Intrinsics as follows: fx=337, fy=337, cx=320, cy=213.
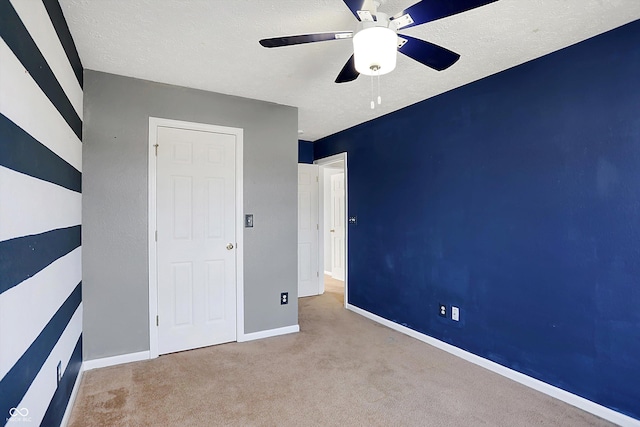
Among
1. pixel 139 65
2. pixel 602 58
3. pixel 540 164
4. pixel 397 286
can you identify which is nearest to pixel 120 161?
pixel 139 65

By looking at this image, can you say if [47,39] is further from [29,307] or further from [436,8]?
[436,8]

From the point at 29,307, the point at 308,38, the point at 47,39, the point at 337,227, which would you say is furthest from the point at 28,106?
the point at 337,227

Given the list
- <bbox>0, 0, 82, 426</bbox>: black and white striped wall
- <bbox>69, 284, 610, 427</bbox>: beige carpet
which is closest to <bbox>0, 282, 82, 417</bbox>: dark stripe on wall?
<bbox>0, 0, 82, 426</bbox>: black and white striped wall

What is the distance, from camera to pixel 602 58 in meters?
2.16

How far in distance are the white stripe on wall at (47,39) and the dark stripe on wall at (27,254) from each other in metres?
0.84

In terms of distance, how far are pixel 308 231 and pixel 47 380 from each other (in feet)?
12.4

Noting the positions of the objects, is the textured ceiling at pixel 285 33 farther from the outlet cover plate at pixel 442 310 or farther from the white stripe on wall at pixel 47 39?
the outlet cover plate at pixel 442 310

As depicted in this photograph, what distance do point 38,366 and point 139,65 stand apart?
84.3 inches

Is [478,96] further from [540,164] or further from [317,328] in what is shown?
[317,328]

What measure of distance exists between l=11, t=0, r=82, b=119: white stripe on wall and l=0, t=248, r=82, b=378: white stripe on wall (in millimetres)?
1005

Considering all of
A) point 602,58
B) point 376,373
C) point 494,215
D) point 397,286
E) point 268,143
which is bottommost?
point 376,373

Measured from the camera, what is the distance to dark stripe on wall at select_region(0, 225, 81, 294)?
3.66ft

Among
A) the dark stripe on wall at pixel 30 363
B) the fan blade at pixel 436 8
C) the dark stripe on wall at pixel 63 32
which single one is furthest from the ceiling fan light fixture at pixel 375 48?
the dark stripe on wall at pixel 30 363

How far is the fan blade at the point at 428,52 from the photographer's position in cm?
174
